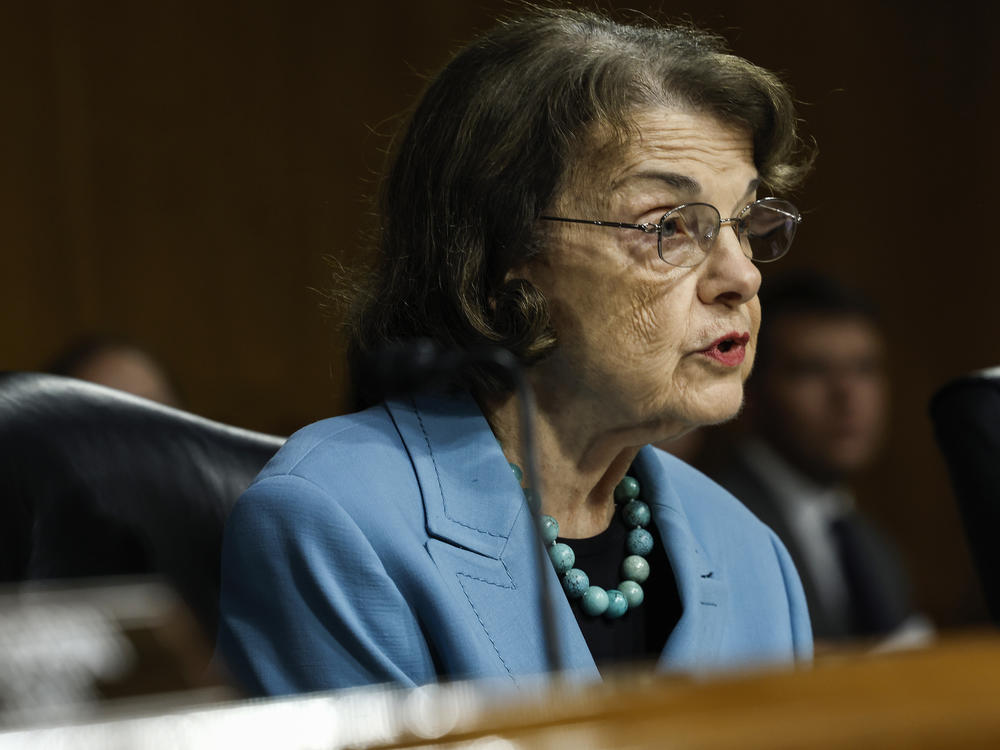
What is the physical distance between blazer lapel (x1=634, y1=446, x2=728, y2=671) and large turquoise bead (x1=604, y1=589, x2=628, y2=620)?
0.19 feet

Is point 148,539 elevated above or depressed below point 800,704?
below

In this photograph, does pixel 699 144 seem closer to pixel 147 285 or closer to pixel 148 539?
pixel 148 539

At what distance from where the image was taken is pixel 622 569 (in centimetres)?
142

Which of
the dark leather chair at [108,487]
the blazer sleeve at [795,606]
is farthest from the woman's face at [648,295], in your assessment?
the dark leather chair at [108,487]

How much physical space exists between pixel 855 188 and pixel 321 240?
1.95 m

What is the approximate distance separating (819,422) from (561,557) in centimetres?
191

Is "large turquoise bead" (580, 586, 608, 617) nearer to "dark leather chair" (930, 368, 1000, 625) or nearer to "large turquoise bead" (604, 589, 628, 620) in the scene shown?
"large turquoise bead" (604, 589, 628, 620)

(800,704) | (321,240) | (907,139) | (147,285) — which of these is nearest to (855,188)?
(907,139)

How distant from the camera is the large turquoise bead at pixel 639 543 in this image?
4.68 ft

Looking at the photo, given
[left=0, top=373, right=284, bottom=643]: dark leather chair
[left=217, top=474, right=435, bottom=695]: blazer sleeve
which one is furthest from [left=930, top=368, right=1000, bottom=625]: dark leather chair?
[left=0, top=373, right=284, bottom=643]: dark leather chair

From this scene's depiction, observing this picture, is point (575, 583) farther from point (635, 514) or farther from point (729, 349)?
point (729, 349)

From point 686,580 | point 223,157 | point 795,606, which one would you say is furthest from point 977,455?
point 223,157

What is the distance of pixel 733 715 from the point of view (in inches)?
21.8

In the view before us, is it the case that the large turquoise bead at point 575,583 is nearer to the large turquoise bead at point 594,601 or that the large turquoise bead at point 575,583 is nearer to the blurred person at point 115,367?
the large turquoise bead at point 594,601
